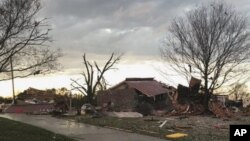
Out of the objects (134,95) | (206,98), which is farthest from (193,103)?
(134,95)

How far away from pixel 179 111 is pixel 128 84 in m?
13.9

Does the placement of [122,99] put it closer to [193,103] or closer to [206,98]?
[193,103]

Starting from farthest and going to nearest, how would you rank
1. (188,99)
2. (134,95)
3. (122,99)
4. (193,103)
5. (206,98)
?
→ (134,95), (122,99), (206,98), (188,99), (193,103)

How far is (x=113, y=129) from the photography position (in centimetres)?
2064

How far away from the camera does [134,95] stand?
40312 mm

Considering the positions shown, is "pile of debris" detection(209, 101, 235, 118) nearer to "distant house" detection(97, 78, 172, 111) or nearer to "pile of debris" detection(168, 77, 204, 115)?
"pile of debris" detection(168, 77, 204, 115)

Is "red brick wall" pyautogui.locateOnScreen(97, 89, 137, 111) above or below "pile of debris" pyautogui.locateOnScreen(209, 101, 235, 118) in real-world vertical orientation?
above

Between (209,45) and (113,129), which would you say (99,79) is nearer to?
(209,45)

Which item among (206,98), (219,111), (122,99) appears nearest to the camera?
(219,111)

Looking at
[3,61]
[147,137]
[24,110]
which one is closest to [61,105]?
[24,110]

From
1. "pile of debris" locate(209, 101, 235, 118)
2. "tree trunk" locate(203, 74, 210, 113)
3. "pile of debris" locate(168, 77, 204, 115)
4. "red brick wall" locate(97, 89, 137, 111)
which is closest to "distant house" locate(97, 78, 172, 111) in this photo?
"red brick wall" locate(97, 89, 137, 111)

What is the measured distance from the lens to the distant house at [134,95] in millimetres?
37594

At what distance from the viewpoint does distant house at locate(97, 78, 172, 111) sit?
37.6 metres

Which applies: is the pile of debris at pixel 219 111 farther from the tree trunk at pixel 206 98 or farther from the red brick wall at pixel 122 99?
the red brick wall at pixel 122 99
